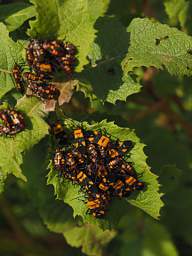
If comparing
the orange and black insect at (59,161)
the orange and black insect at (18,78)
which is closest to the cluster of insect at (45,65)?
the orange and black insect at (18,78)

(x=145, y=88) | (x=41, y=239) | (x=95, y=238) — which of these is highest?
(x=145, y=88)

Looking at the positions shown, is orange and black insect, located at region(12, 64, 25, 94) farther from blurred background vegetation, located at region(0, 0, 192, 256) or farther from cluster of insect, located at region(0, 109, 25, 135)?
blurred background vegetation, located at region(0, 0, 192, 256)

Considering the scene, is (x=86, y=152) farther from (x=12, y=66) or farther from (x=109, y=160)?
(x=12, y=66)

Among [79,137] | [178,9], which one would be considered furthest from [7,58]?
[178,9]

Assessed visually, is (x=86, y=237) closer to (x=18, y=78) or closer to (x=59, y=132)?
(x=59, y=132)

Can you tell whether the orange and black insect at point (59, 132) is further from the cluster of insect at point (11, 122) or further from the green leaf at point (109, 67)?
the green leaf at point (109, 67)

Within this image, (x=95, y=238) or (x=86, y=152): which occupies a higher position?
(x=86, y=152)

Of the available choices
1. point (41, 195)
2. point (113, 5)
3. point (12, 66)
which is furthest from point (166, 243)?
point (12, 66)
